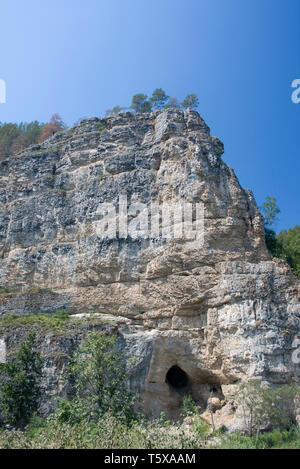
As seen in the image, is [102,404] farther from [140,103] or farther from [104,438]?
[140,103]

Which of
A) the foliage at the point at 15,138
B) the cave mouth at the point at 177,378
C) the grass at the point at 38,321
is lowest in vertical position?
the cave mouth at the point at 177,378

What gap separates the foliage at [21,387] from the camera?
2089cm

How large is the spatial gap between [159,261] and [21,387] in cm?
1177

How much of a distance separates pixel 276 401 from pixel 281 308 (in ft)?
18.7

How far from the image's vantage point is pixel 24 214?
1404 inches

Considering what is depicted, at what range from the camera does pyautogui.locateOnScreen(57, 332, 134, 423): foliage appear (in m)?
18.9

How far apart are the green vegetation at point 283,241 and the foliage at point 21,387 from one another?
21059mm

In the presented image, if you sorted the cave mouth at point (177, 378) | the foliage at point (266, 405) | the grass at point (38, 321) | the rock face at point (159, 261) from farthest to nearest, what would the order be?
the cave mouth at point (177, 378)
the grass at point (38, 321)
the rock face at point (159, 261)
the foliage at point (266, 405)

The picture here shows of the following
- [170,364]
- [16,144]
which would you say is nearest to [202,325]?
[170,364]

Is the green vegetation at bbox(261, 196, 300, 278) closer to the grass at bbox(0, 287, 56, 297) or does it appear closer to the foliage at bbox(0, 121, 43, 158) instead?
the grass at bbox(0, 287, 56, 297)

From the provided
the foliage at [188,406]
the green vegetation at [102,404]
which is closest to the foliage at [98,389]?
the green vegetation at [102,404]

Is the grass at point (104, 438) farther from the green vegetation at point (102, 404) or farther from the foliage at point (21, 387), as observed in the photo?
the foliage at point (21, 387)

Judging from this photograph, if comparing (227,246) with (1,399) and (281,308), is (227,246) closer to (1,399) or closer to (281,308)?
(281,308)

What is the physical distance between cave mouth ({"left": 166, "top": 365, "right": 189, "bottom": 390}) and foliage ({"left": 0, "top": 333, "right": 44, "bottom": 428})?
9.48 meters
